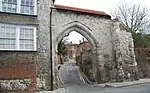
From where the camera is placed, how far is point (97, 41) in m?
18.6

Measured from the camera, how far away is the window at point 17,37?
12.6 metres

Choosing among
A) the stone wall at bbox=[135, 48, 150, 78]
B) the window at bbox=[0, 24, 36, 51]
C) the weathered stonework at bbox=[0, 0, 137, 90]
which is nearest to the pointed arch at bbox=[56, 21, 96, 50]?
the weathered stonework at bbox=[0, 0, 137, 90]

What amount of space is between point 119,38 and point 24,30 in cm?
1008

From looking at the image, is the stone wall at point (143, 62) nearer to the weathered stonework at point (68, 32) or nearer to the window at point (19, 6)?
the weathered stonework at point (68, 32)

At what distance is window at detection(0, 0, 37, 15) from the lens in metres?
12.8

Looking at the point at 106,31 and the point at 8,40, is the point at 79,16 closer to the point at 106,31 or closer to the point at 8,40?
the point at 106,31

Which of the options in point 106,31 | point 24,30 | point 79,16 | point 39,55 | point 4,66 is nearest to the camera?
point 4,66

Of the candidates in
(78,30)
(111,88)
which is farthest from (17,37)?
(111,88)

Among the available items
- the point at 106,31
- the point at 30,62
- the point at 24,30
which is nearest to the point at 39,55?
the point at 30,62

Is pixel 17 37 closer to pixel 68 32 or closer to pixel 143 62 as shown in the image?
pixel 68 32

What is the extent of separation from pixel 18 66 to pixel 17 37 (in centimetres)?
213

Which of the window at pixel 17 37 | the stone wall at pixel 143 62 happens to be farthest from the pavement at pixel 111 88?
the window at pixel 17 37

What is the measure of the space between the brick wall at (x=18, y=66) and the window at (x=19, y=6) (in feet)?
10.5

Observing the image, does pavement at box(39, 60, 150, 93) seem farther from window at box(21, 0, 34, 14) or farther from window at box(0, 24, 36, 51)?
window at box(21, 0, 34, 14)
